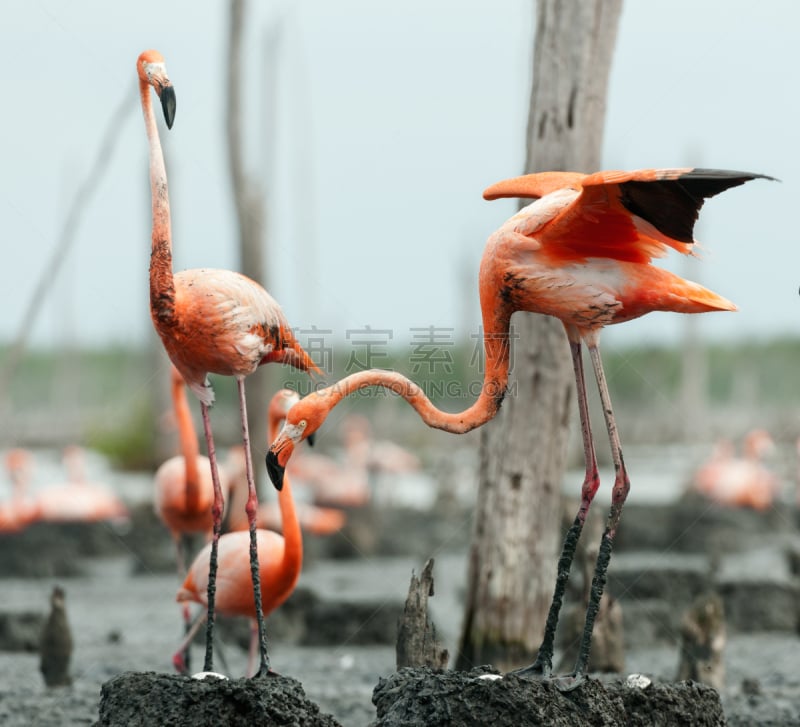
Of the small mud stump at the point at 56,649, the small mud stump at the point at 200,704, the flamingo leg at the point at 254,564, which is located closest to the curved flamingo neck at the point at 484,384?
the flamingo leg at the point at 254,564

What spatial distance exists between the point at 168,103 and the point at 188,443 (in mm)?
2507

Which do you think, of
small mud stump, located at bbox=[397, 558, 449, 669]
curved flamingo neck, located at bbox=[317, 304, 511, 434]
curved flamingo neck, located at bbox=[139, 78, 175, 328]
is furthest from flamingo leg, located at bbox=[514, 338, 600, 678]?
curved flamingo neck, located at bbox=[139, 78, 175, 328]

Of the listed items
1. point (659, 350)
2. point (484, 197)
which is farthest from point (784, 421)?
point (484, 197)

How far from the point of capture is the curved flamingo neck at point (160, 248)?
5.22 metres

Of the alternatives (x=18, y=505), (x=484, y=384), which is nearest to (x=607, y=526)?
(x=484, y=384)

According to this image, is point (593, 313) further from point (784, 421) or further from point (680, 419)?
point (680, 419)

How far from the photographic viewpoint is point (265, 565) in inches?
237

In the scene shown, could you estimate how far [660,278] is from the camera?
5.12m

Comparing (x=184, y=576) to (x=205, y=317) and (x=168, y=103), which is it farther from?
(x=168, y=103)

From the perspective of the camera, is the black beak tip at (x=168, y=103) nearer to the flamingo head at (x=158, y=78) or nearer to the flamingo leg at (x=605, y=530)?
the flamingo head at (x=158, y=78)

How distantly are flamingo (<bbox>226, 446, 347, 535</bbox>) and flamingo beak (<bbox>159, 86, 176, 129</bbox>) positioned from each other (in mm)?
3557

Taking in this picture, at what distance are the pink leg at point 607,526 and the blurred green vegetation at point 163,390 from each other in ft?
29.9

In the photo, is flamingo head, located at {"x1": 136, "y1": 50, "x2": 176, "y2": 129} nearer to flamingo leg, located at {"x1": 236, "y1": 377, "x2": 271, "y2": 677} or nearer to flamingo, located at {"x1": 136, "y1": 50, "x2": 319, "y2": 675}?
flamingo, located at {"x1": 136, "y1": 50, "x2": 319, "y2": 675}

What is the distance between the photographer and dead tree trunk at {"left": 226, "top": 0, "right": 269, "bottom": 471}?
13.5 m
